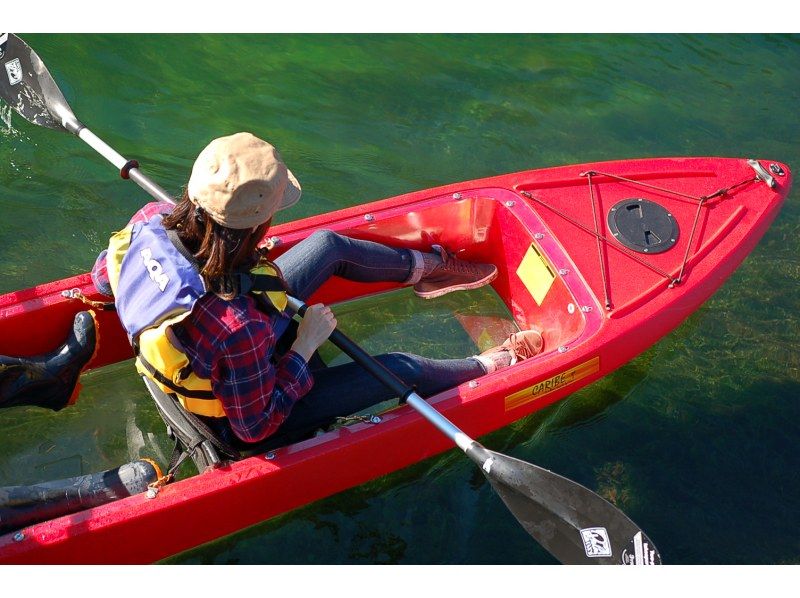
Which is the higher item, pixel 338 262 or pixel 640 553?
pixel 338 262

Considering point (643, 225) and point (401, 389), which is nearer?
point (401, 389)

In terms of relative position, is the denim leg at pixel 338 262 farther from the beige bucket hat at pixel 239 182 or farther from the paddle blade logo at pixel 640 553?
the paddle blade logo at pixel 640 553

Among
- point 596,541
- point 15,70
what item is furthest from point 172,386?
point 15,70

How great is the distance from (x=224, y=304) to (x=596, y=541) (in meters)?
1.44

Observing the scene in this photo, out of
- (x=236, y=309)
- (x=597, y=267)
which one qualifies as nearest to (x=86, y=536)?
(x=236, y=309)

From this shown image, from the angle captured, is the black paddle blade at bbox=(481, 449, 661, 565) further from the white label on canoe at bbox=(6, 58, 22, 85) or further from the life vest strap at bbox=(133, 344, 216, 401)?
A: the white label on canoe at bbox=(6, 58, 22, 85)

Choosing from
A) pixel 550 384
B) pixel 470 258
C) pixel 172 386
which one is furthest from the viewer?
pixel 470 258

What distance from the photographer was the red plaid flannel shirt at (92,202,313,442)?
7.89ft

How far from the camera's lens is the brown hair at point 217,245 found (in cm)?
237

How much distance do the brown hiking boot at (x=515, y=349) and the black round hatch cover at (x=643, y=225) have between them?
557mm

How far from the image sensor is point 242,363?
2461mm

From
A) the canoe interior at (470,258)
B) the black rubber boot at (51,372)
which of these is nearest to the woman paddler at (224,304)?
the black rubber boot at (51,372)

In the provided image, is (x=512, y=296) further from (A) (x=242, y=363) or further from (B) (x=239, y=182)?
(B) (x=239, y=182)

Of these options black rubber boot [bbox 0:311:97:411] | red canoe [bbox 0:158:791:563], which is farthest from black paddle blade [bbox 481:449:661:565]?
black rubber boot [bbox 0:311:97:411]
